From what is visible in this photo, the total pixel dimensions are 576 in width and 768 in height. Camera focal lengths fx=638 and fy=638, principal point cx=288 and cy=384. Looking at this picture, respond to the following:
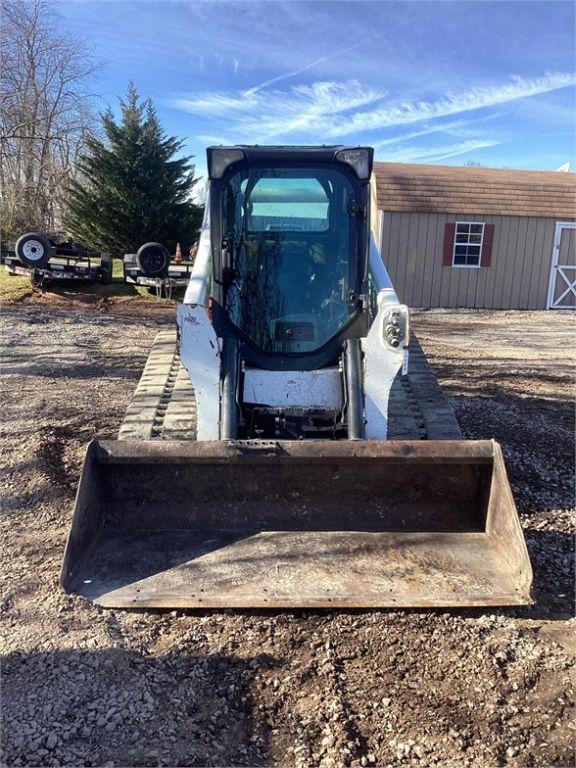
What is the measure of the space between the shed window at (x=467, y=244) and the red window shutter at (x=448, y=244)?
0.12 metres

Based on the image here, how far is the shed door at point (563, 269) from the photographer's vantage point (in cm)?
1720

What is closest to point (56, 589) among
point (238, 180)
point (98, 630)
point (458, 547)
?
point (98, 630)

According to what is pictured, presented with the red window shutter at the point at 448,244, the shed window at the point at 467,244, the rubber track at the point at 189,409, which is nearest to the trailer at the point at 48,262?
the red window shutter at the point at 448,244

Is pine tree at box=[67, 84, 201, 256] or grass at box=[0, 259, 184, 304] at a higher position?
pine tree at box=[67, 84, 201, 256]

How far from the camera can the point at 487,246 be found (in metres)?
17.1

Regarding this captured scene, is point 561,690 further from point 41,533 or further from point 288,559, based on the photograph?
point 41,533

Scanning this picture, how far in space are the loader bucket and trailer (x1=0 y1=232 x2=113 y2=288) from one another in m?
11.9

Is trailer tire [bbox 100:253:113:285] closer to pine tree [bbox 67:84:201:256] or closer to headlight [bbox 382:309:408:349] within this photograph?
pine tree [bbox 67:84:201:256]

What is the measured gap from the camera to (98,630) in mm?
3205

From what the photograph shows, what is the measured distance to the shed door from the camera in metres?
17.2

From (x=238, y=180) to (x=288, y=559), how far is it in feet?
9.34

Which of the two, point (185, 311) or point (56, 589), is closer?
point (56, 589)

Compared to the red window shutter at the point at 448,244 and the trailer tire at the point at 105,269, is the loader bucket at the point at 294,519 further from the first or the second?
the red window shutter at the point at 448,244

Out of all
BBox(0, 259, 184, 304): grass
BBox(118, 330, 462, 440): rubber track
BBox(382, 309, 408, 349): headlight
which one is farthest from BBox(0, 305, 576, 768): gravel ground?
BBox(0, 259, 184, 304): grass
